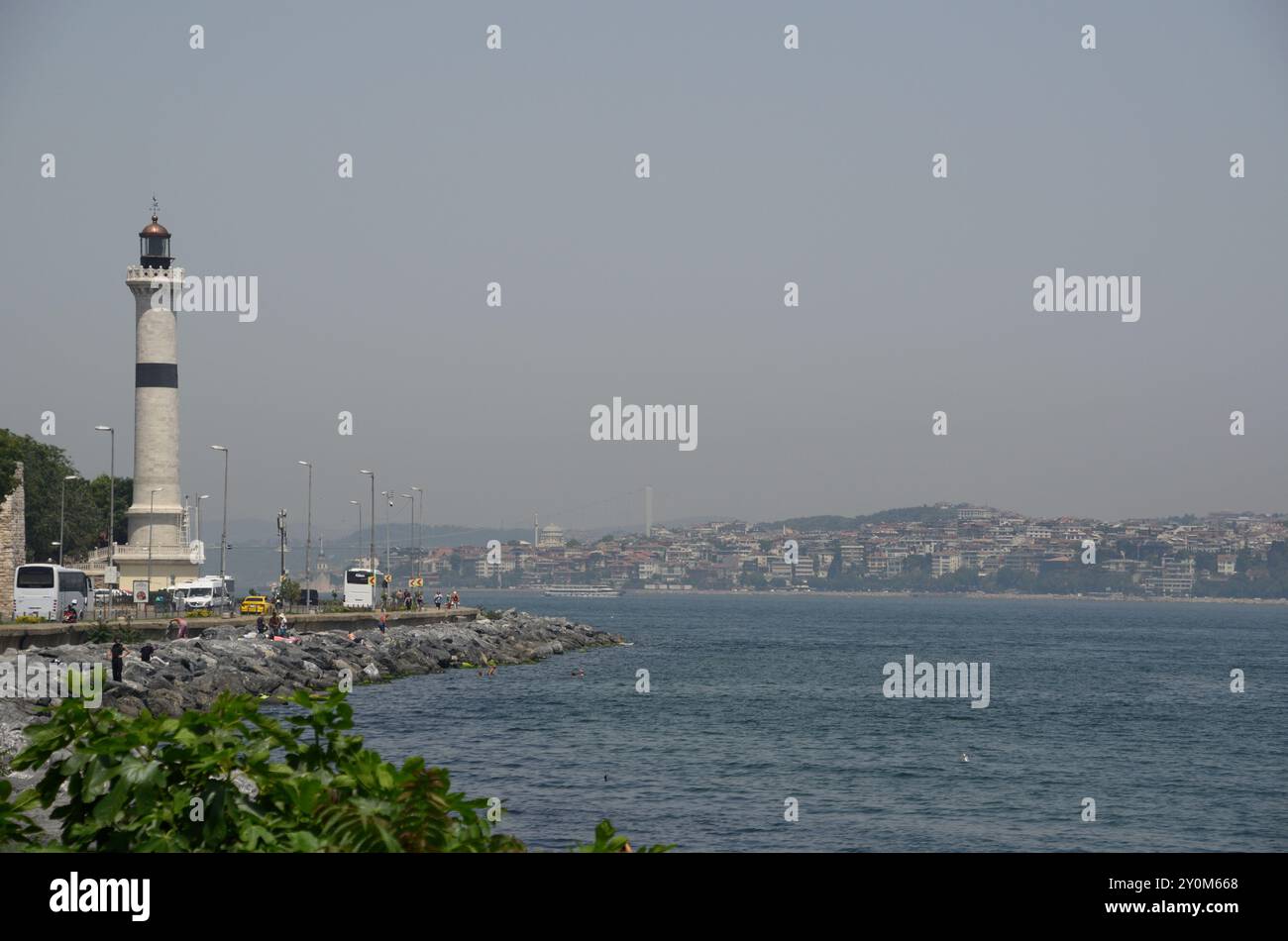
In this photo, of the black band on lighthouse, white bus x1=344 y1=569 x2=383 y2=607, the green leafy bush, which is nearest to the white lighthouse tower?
the black band on lighthouse

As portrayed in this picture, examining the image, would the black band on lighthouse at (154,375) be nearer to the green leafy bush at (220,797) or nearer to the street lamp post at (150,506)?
the street lamp post at (150,506)

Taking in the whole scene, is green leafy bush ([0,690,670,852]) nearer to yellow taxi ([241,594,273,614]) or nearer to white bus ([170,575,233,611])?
white bus ([170,575,233,611])

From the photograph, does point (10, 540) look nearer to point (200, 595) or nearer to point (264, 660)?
point (200, 595)

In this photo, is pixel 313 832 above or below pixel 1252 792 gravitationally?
above

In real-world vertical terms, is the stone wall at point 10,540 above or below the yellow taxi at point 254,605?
above

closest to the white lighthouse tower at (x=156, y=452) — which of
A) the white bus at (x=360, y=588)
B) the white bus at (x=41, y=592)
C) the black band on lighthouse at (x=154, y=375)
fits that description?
the black band on lighthouse at (x=154, y=375)
